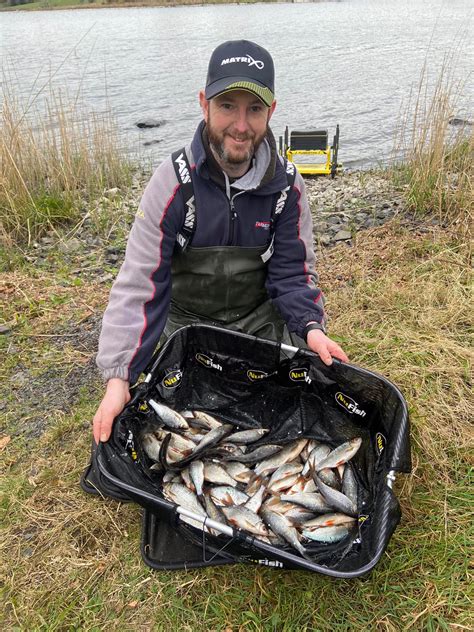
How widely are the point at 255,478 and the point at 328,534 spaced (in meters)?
0.45

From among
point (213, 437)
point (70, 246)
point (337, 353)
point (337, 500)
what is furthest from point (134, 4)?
point (337, 500)

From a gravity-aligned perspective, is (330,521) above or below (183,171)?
below

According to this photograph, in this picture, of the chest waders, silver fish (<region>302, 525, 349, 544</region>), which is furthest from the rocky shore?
silver fish (<region>302, 525, 349, 544</region>)

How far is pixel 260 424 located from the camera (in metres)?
2.88

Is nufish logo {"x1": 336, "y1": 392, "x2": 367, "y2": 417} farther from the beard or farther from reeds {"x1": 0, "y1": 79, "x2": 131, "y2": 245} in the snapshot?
reeds {"x1": 0, "y1": 79, "x2": 131, "y2": 245}

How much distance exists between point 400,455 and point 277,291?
4.04 ft

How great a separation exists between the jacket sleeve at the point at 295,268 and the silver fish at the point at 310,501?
87cm

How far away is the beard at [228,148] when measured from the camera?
8.34 ft

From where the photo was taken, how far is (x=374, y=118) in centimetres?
1236

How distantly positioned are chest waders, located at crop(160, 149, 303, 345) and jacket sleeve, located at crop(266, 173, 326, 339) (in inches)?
Answer: 2.3

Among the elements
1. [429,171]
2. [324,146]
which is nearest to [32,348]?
[429,171]

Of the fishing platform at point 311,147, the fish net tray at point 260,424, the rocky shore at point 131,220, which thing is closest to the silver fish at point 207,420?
→ the fish net tray at point 260,424

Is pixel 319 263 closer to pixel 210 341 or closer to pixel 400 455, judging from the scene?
pixel 210 341

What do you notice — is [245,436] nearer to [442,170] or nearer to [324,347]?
[324,347]
